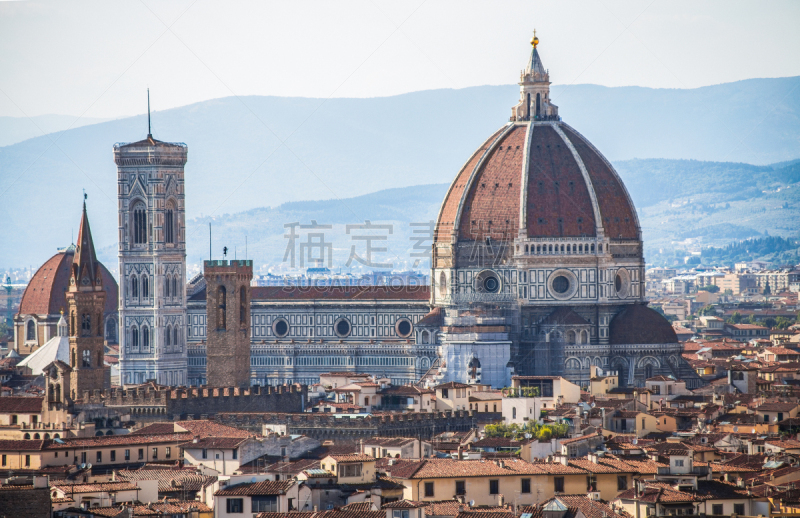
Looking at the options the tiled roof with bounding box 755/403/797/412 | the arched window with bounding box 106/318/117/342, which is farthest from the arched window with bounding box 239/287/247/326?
the arched window with bounding box 106/318/117/342

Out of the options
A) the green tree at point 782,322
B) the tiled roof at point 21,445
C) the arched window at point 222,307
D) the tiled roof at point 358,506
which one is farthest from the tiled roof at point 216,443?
the green tree at point 782,322

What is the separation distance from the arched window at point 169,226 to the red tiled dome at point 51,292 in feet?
60.4

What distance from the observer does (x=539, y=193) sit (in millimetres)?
113375

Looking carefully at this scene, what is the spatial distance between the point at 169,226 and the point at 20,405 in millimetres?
36949

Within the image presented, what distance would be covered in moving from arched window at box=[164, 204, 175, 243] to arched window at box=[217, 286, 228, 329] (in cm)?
2187

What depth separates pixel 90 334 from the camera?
94500 millimetres

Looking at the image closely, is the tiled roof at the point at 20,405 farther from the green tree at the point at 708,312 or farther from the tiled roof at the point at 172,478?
the green tree at the point at 708,312

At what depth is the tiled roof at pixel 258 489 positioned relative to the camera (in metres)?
51.4

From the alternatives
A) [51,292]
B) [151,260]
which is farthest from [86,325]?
[51,292]

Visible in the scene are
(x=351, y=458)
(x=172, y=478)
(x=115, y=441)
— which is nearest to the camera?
(x=351, y=458)

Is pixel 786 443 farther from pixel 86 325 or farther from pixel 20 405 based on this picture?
pixel 86 325

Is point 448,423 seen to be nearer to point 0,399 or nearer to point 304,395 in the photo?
point 304,395

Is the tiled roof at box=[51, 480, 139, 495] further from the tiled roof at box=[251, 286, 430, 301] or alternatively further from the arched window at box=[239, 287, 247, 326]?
the tiled roof at box=[251, 286, 430, 301]

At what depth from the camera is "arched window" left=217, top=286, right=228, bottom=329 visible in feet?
322
